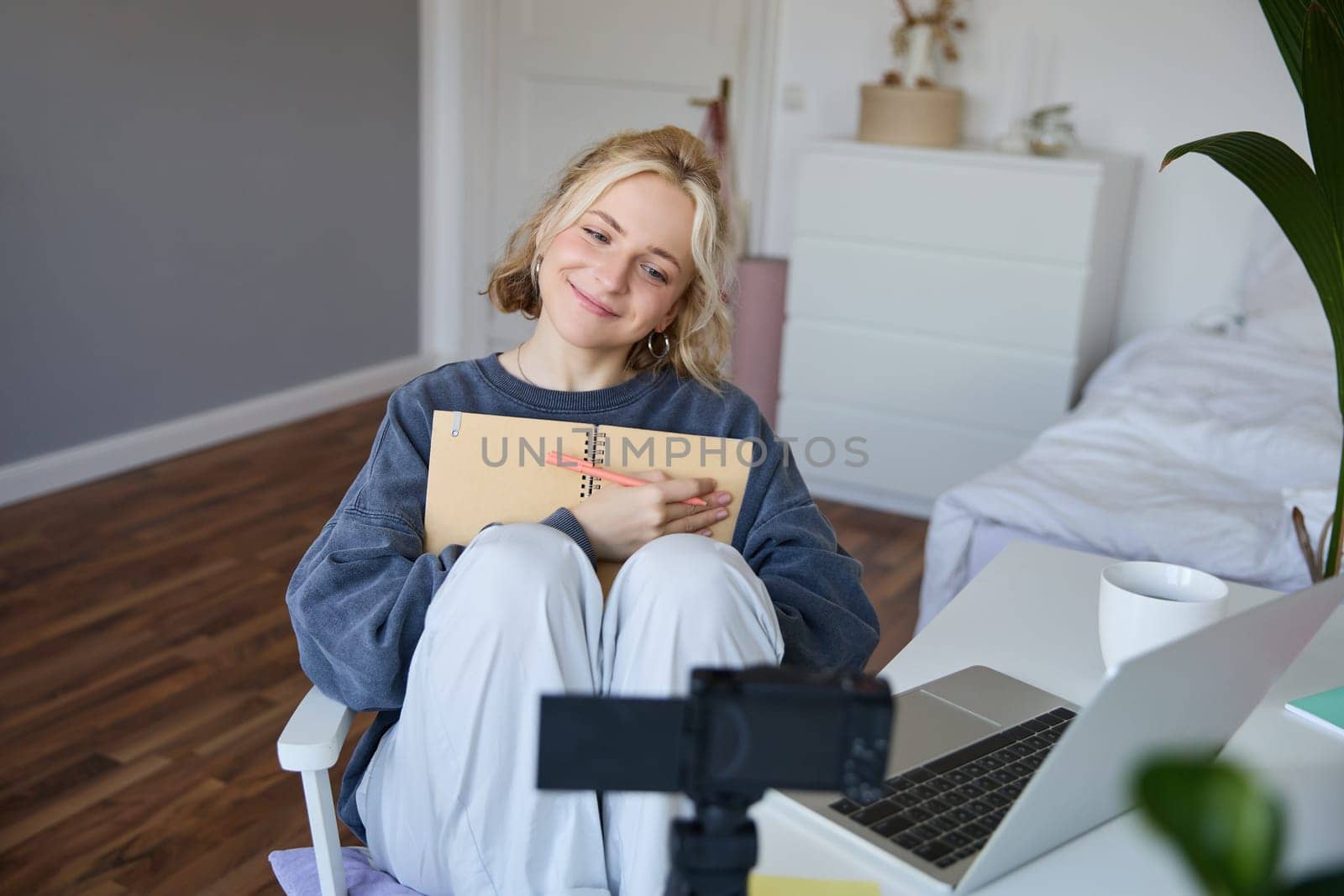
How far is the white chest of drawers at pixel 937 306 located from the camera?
9.80 ft

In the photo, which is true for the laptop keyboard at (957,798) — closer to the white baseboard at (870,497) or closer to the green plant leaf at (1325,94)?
the green plant leaf at (1325,94)

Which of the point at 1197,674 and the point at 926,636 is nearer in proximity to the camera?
the point at 1197,674

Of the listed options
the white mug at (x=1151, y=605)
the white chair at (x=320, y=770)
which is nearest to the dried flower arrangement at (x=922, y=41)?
the white mug at (x=1151, y=605)

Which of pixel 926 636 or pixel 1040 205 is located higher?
pixel 1040 205

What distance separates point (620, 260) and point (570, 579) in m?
0.46

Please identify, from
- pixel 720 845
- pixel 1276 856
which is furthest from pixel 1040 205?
pixel 1276 856

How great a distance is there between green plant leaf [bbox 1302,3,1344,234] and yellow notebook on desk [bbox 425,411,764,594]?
57 cm

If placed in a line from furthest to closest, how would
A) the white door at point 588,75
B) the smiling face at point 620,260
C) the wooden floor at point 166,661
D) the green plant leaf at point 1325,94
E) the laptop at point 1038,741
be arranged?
the white door at point 588,75 < the wooden floor at point 166,661 < the smiling face at point 620,260 < the green plant leaf at point 1325,94 < the laptop at point 1038,741

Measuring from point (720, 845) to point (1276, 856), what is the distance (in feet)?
0.92

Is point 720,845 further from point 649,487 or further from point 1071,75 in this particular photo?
point 1071,75

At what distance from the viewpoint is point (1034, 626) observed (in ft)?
3.74

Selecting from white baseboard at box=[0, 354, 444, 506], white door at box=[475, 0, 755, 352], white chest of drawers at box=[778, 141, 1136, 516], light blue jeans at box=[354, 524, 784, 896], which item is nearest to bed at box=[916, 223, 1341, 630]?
white chest of drawers at box=[778, 141, 1136, 516]

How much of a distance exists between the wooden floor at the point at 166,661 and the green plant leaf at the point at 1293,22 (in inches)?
54.7

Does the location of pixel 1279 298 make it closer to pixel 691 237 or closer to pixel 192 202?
pixel 691 237
